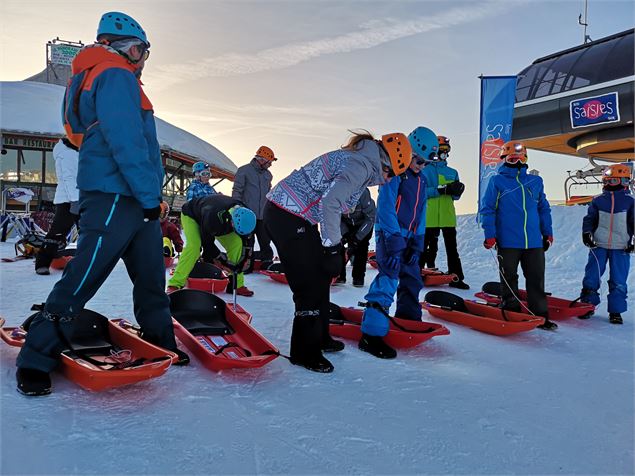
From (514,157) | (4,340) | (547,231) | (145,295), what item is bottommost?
(4,340)

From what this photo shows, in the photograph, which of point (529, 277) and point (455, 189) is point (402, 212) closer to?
point (529, 277)

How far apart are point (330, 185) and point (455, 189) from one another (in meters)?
4.02

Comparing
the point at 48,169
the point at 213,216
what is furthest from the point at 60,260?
the point at 48,169

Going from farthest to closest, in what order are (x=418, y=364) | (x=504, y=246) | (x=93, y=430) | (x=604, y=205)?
(x=604, y=205) < (x=504, y=246) < (x=418, y=364) < (x=93, y=430)

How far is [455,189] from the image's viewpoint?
6227mm

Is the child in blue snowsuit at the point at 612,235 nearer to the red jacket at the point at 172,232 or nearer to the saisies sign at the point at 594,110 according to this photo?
the red jacket at the point at 172,232

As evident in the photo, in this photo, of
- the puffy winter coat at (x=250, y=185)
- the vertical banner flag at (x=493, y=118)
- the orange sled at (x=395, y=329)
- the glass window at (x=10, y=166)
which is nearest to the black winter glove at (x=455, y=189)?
the puffy winter coat at (x=250, y=185)

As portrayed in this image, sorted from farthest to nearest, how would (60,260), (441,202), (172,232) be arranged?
(172,232), (60,260), (441,202)

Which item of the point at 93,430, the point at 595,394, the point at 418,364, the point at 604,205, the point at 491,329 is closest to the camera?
the point at 93,430

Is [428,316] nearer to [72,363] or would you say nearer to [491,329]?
[491,329]

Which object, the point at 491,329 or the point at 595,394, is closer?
the point at 595,394

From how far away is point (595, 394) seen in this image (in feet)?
8.48

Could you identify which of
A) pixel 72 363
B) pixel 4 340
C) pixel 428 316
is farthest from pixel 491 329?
pixel 4 340

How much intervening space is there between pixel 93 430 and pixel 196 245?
10.2 ft
